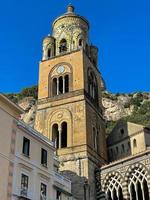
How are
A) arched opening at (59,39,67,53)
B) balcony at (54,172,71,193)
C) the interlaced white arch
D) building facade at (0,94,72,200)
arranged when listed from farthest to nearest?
arched opening at (59,39,67,53) < the interlaced white arch < balcony at (54,172,71,193) < building facade at (0,94,72,200)

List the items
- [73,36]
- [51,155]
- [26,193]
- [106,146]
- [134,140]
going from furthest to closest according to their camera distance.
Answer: [73,36], [106,146], [134,140], [51,155], [26,193]

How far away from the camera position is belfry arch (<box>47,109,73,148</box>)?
37156 millimetres

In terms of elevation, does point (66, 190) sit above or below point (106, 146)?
below

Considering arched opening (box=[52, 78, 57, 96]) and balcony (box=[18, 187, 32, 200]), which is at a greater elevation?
arched opening (box=[52, 78, 57, 96])

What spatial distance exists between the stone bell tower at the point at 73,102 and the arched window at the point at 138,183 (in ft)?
12.1

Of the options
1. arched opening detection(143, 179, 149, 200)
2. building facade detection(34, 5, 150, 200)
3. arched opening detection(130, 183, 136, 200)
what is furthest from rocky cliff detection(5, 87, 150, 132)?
arched opening detection(143, 179, 149, 200)

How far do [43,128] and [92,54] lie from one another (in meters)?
11.0

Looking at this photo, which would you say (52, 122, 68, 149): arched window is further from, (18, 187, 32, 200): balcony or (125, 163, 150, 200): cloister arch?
(18, 187, 32, 200): balcony

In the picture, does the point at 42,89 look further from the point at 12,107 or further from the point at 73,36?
the point at 12,107

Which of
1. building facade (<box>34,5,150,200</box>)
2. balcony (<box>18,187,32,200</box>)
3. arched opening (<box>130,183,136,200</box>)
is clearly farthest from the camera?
building facade (<box>34,5,150,200</box>)

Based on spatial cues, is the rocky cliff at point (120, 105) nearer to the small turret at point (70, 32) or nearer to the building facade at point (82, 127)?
the small turret at point (70, 32)

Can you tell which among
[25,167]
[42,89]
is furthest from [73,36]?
[25,167]

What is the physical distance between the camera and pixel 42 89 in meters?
40.7

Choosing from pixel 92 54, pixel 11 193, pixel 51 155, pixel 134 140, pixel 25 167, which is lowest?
pixel 11 193
